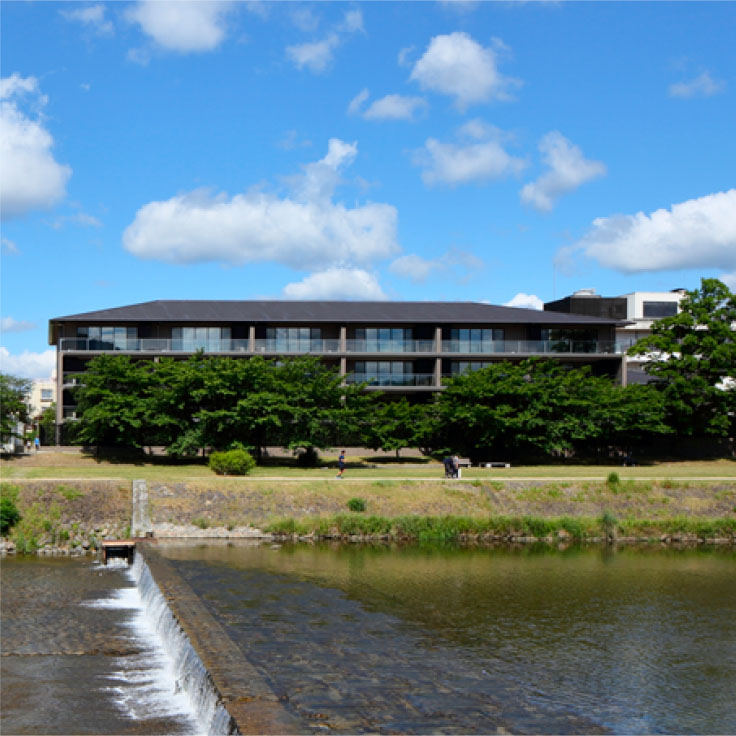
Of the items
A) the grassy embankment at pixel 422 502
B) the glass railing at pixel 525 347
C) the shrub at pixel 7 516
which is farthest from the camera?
the glass railing at pixel 525 347

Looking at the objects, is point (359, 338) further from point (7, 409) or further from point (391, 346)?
point (7, 409)

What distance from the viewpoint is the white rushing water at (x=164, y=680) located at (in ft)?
50.3

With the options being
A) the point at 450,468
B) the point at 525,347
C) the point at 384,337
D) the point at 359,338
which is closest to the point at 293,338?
the point at 359,338

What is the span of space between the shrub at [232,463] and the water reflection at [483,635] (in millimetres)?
12353

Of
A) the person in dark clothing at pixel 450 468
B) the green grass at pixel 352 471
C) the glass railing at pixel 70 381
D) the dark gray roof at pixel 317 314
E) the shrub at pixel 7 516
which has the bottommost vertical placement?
the shrub at pixel 7 516

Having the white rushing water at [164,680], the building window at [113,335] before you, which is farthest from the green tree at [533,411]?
the white rushing water at [164,680]

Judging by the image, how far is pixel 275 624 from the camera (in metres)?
22.0

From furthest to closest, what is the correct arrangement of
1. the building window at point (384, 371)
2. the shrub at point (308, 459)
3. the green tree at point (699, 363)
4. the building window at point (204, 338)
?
the building window at point (384, 371) → the building window at point (204, 338) → the green tree at point (699, 363) → the shrub at point (308, 459)

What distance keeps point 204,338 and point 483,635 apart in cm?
4768

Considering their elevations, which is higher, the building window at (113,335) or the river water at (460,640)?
the building window at (113,335)

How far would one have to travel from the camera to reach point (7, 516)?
35.4m

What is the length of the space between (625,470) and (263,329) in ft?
92.0

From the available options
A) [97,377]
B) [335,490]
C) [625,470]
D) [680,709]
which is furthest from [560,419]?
[680,709]

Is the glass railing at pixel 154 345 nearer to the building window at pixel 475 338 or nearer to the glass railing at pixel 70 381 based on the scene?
the glass railing at pixel 70 381
